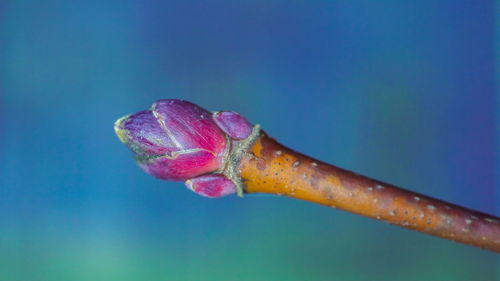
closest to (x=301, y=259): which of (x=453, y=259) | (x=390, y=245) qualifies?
(x=390, y=245)

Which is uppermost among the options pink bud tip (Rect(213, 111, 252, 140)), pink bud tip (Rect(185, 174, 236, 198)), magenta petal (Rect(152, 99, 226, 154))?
pink bud tip (Rect(213, 111, 252, 140))

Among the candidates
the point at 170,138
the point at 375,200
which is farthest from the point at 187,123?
the point at 375,200

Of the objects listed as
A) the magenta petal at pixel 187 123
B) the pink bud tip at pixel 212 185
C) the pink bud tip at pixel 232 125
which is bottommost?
the pink bud tip at pixel 212 185

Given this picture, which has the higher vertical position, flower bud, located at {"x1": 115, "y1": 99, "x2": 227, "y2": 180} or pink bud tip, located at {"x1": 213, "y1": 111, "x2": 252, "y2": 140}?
pink bud tip, located at {"x1": 213, "y1": 111, "x2": 252, "y2": 140}

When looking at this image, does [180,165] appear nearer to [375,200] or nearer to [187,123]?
[187,123]
